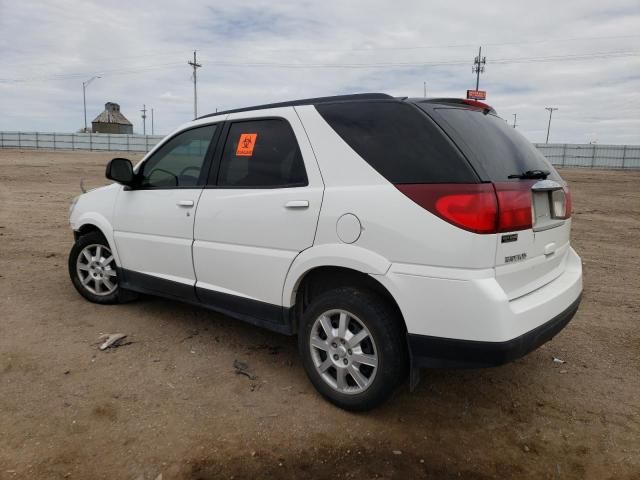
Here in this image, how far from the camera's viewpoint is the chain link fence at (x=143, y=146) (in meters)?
42.4

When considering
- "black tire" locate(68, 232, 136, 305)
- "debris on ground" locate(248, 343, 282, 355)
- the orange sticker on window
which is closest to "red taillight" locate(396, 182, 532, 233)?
the orange sticker on window

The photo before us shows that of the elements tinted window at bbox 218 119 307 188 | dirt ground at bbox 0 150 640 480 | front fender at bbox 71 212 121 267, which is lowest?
dirt ground at bbox 0 150 640 480

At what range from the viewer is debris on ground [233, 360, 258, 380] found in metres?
3.58

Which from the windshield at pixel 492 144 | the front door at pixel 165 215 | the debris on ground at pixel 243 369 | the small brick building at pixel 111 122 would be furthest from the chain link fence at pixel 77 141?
the windshield at pixel 492 144

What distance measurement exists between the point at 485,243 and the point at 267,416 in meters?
1.63

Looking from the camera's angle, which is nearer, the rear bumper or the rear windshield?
the rear bumper

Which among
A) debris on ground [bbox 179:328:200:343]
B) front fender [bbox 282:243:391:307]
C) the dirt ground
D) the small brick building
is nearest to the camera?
the dirt ground

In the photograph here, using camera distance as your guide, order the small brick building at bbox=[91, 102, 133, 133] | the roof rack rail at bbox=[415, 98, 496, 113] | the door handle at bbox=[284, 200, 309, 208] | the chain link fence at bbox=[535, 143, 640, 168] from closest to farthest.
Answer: the roof rack rail at bbox=[415, 98, 496, 113] < the door handle at bbox=[284, 200, 309, 208] < the chain link fence at bbox=[535, 143, 640, 168] < the small brick building at bbox=[91, 102, 133, 133]

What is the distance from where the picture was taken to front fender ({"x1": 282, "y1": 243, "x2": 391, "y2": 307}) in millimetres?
2779

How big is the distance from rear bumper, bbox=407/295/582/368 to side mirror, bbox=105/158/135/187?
285cm

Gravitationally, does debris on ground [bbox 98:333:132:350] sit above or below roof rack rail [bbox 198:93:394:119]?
below

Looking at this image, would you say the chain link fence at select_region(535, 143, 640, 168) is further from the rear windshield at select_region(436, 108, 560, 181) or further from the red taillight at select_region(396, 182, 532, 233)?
the red taillight at select_region(396, 182, 532, 233)

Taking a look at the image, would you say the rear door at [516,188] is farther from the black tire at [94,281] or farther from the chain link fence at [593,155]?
the chain link fence at [593,155]

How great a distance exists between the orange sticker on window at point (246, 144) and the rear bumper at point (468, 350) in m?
1.75
